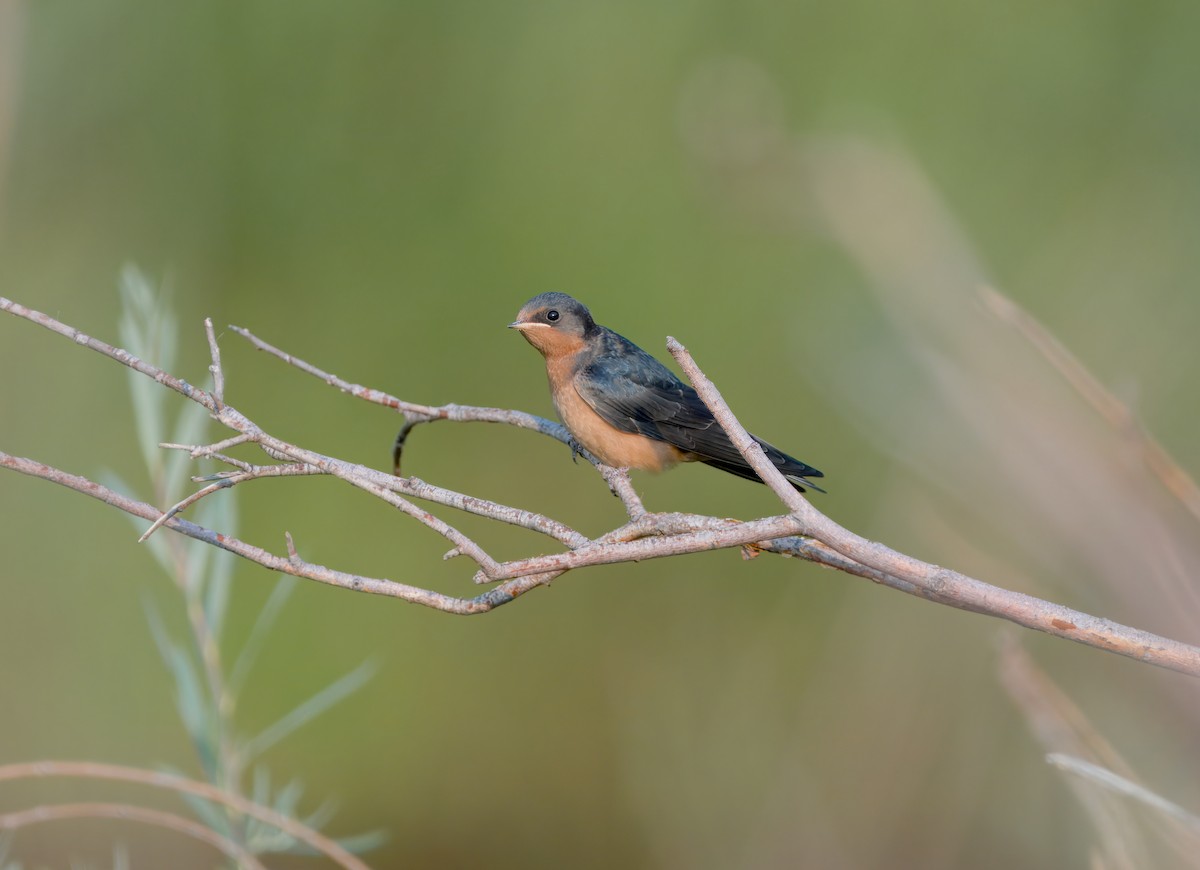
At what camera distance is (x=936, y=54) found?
378 cm

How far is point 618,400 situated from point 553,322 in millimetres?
323

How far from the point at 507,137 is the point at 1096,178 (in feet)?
6.35

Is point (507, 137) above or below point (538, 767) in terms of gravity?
above

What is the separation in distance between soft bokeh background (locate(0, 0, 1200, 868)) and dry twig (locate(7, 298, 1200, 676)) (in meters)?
1.84

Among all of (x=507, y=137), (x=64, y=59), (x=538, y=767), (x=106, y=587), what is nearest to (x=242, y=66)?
(x=64, y=59)

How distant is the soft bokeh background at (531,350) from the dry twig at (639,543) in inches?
72.4

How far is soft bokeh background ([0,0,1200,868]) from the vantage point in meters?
3.26

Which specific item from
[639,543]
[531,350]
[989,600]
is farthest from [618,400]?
[989,600]

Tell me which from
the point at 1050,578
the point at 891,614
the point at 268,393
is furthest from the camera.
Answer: the point at 268,393

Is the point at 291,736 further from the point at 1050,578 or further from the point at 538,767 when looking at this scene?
the point at 1050,578

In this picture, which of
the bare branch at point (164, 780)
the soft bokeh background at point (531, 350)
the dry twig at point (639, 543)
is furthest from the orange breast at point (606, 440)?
the bare branch at point (164, 780)

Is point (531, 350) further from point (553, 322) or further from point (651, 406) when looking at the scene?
point (651, 406)

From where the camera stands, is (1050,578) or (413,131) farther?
(413,131)

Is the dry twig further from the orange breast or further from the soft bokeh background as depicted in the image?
the soft bokeh background
